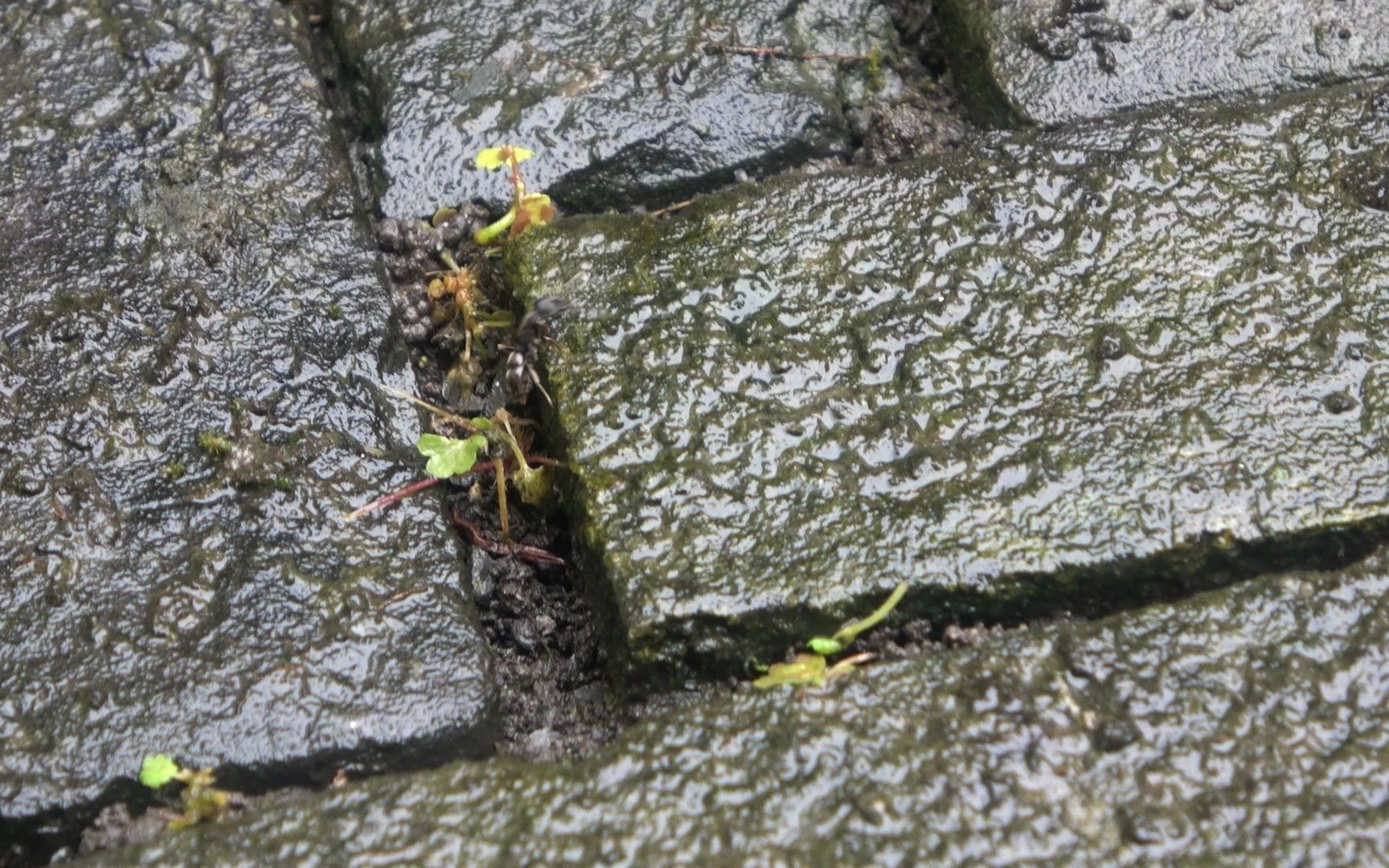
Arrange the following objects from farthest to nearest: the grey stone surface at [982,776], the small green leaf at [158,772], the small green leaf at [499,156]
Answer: the small green leaf at [499,156] → the small green leaf at [158,772] → the grey stone surface at [982,776]

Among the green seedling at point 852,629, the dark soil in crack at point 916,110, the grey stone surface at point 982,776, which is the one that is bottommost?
the grey stone surface at point 982,776

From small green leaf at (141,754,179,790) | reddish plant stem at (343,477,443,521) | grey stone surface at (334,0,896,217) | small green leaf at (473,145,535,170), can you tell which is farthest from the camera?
grey stone surface at (334,0,896,217)

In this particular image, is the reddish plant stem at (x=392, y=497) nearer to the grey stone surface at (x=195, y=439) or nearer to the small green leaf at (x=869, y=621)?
the grey stone surface at (x=195, y=439)

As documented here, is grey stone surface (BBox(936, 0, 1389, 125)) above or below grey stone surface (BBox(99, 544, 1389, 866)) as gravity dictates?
above

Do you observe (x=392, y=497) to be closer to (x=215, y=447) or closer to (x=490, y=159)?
(x=215, y=447)

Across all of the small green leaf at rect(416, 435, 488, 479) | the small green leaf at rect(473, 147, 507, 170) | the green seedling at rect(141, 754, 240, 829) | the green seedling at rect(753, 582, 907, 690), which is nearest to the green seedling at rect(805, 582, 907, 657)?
the green seedling at rect(753, 582, 907, 690)

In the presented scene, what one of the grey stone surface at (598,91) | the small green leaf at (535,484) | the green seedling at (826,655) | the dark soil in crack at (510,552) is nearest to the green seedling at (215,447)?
the dark soil in crack at (510,552)

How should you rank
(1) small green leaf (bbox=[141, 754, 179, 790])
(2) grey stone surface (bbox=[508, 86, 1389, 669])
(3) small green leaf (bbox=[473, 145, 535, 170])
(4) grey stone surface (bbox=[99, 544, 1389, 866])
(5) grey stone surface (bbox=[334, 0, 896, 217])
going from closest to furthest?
(4) grey stone surface (bbox=[99, 544, 1389, 866]) → (1) small green leaf (bbox=[141, 754, 179, 790]) → (2) grey stone surface (bbox=[508, 86, 1389, 669]) → (3) small green leaf (bbox=[473, 145, 535, 170]) → (5) grey stone surface (bbox=[334, 0, 896, 217])

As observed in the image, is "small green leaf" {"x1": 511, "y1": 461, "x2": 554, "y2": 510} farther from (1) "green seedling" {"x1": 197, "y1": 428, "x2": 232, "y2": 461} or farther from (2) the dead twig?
(2) the dead twig
